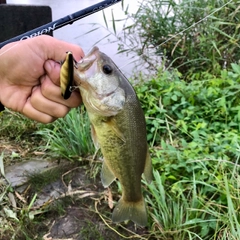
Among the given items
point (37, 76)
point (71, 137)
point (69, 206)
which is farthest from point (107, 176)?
point (71, 137)

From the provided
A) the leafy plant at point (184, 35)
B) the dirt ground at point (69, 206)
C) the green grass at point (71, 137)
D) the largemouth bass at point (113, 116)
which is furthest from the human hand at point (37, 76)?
the leafy plant at point (184, 35)

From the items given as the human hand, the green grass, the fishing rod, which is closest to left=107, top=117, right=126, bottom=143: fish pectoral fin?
the human hand

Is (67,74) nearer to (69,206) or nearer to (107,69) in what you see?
(107,69)

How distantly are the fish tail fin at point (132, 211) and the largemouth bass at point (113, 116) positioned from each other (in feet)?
0.76

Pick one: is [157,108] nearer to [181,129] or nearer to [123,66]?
[181,129]

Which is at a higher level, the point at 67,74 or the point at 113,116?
the point at 67,74

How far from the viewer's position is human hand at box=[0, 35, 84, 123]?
5.16 feet

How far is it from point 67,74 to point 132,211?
0.89 meters

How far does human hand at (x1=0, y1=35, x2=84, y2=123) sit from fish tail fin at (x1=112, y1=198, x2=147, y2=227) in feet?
1.88

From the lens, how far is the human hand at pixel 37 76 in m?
1.57

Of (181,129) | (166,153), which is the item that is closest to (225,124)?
(181,129)

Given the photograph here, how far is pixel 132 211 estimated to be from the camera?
6.41 feet

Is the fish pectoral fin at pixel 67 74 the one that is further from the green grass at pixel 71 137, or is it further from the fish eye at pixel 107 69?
the green grass at pixel 71 137

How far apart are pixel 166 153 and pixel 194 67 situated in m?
1.72
